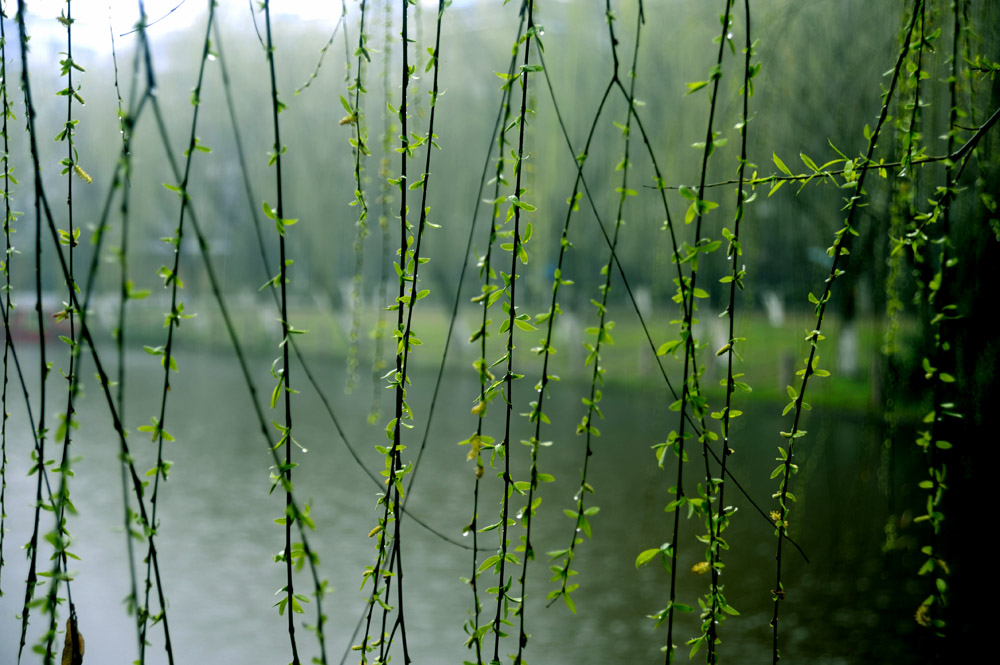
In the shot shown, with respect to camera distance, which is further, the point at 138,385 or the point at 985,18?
the point at 138,385

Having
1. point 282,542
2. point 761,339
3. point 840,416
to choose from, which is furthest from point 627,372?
point 282,542

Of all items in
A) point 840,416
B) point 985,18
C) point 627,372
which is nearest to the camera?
point 985,18

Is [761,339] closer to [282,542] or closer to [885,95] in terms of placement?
[282,542]

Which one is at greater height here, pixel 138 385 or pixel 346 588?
pixel 138 385

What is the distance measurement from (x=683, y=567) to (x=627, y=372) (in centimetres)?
393

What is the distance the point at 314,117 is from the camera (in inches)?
241

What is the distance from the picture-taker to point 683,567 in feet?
9.75

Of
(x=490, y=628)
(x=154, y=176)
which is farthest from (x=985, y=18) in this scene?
(x=154, y=176)

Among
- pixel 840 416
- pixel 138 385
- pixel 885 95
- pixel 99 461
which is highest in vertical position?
pixel 138 385

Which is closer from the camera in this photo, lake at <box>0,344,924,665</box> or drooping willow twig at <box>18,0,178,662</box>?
drooping willow twig at <box>18,0,178,662</box>

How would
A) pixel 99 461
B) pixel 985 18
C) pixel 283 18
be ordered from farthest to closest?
pixel 283 18 → pixel 99 461 → pixel 985 18

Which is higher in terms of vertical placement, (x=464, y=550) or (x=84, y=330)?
(x=464, y=550)

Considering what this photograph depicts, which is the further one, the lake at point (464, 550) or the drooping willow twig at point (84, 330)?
the lake at point (464, 550)

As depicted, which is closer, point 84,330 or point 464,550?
point 84,330
